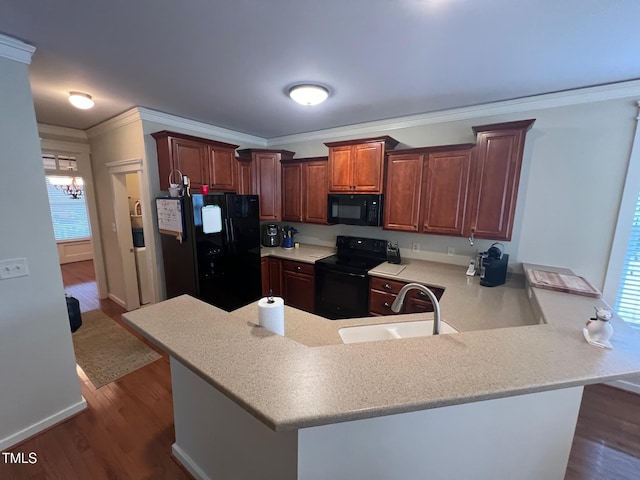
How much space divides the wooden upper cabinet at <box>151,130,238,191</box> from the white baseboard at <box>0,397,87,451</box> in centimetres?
212

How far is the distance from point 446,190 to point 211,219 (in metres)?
Result: 2.52

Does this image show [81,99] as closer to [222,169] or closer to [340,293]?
[222,169]

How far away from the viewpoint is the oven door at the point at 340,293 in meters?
2.85

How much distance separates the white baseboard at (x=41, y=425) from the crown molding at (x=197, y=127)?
2742 millimetres

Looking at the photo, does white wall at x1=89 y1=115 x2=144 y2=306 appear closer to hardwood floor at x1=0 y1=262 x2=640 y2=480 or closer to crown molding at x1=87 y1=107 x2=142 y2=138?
crown molding at x1=87 y1=107 x2=142 y2=138

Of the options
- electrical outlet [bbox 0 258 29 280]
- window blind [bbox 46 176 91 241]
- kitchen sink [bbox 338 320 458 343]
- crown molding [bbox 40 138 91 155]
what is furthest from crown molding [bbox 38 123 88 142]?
kitchen sink [bbox 338 320 458 343]

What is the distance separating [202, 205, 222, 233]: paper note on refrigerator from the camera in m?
2.76

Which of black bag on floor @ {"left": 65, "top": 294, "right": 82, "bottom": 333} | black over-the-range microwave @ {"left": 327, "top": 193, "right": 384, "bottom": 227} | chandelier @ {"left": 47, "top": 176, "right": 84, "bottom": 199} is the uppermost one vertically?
chandelier @ {"left": 47, "top": 176, "right": 84, "bottom": 199}

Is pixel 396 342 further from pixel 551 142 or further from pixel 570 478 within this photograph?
pixel 551 142

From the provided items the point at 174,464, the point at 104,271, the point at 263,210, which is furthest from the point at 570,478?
the point at 104,271

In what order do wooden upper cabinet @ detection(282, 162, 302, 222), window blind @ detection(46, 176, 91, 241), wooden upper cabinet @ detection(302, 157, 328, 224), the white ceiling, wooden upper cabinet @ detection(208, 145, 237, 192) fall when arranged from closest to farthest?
the white ceiling < wooden upper cabinet @ detection(208, 145, 237, 192) < wooden upper cabinet @ detection(302, 157, 328, 224) < wooden upper cabinet @ detection(282, 162, 302, 222) < window blind @ detection(46, 176, 91, 241)

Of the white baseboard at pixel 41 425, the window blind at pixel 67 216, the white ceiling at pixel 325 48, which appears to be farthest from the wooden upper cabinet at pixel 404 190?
the window blind at pixel 67 216

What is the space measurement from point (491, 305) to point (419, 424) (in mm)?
1354

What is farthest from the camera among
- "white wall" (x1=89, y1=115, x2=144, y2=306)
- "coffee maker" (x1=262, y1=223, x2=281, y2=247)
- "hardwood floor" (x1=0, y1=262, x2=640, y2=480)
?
"coffee maker" (x1=262, y1=223, x2=281, y2=247)
